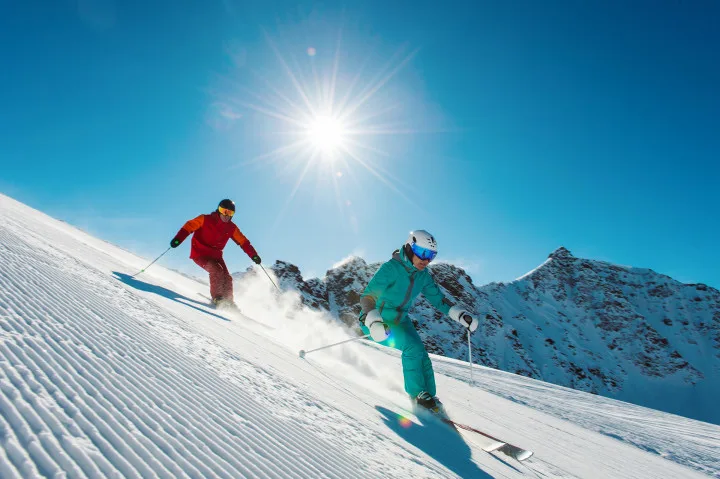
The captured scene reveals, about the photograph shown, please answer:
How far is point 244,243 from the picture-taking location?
8484mm

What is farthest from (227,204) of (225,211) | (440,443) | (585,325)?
(585,325)

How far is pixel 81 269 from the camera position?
14.2 ft

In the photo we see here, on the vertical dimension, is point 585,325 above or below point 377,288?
above

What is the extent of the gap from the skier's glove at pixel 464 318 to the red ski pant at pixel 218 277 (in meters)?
4.22

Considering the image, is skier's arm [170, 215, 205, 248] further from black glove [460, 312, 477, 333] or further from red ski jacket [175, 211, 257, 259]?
black glove [460, 312, 477, 333]

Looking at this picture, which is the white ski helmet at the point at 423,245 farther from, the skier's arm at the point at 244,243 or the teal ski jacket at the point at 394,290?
the skier's arm at the point at 244,243

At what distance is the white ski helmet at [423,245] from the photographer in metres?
4.64

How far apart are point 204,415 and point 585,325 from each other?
14306 centimetres

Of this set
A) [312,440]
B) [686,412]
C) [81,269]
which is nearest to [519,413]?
[312,440]

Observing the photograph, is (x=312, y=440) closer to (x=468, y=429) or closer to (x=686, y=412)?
(x=468, y=429)

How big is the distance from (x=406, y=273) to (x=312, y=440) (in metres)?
2.91

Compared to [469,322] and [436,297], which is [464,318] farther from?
[436,297]

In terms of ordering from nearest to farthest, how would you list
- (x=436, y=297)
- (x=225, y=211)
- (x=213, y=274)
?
(x=436, y=297) → (x=213, y=274) → (x=225, y=211)

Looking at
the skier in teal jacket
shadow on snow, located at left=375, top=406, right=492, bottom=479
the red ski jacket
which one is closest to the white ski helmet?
the skier in teal jacket
